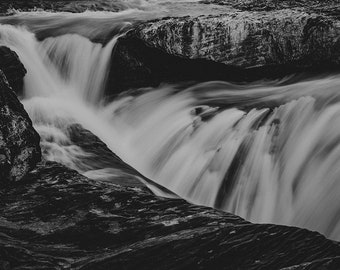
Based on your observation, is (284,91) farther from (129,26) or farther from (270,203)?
(129,26)

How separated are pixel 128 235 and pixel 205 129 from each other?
3772mm

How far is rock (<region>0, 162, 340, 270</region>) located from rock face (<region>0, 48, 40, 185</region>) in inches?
7.5

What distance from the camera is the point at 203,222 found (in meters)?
4.39

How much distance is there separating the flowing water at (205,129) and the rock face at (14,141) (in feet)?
3.08

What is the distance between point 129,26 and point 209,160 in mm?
4506

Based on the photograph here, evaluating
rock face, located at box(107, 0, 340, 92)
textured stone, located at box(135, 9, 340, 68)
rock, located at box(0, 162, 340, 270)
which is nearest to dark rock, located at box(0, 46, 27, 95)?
rock face, located at box(107, 0, 340, 92)

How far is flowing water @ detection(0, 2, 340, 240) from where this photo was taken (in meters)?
6.14

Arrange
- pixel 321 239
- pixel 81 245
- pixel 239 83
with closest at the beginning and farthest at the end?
pixel 321 239 → pixel 81 245 → pixel 239 83

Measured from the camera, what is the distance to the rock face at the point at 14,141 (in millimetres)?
5574

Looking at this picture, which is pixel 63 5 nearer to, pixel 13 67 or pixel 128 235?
pixel 13 67

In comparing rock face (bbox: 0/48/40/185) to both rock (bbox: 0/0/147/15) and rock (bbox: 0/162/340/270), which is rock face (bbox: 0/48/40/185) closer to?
rock (bbox: 0/162/340/270)

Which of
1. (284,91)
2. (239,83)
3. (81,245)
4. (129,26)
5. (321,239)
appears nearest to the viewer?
(321,239)

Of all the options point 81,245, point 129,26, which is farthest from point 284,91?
point 81,245

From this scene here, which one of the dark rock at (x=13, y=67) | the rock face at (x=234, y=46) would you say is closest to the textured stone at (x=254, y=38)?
the rock face at (x=234, y=46)
